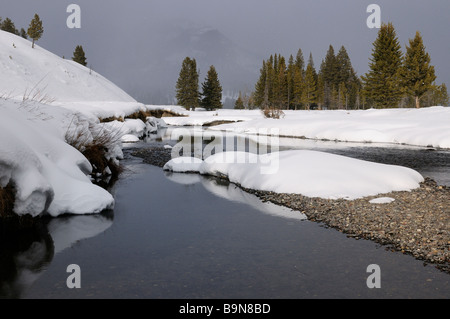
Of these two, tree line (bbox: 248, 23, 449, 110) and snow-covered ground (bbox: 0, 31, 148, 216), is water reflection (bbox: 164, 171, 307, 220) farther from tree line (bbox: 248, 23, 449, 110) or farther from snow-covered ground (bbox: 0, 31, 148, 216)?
tree line (bbox: 248, 23, 449, 110)

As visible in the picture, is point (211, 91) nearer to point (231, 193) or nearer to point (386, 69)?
point (386, 69)

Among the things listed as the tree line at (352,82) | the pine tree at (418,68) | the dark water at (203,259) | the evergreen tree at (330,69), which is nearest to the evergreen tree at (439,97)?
the tree line at (352,82)

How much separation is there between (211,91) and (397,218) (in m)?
72.3

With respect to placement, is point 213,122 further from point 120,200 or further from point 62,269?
point 62,269

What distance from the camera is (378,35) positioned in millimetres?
50594

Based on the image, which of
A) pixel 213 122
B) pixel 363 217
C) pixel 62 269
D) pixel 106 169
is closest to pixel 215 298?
pixel 62 269

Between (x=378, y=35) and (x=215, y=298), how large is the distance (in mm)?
55313

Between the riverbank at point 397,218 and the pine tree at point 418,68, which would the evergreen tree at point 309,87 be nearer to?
the pine tree at point 418,68

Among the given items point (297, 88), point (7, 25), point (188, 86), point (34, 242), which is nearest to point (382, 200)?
point (34, 242)

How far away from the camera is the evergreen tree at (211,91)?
76812 millimetres

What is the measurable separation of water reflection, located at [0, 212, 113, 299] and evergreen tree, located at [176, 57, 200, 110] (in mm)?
70971

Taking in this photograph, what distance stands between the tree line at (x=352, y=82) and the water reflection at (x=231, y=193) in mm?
35638

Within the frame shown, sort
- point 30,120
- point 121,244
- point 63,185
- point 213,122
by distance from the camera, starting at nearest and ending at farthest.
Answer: point 121,244, point 63,185, point 30,120, point 213,122

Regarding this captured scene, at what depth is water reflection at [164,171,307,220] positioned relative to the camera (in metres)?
8.67
